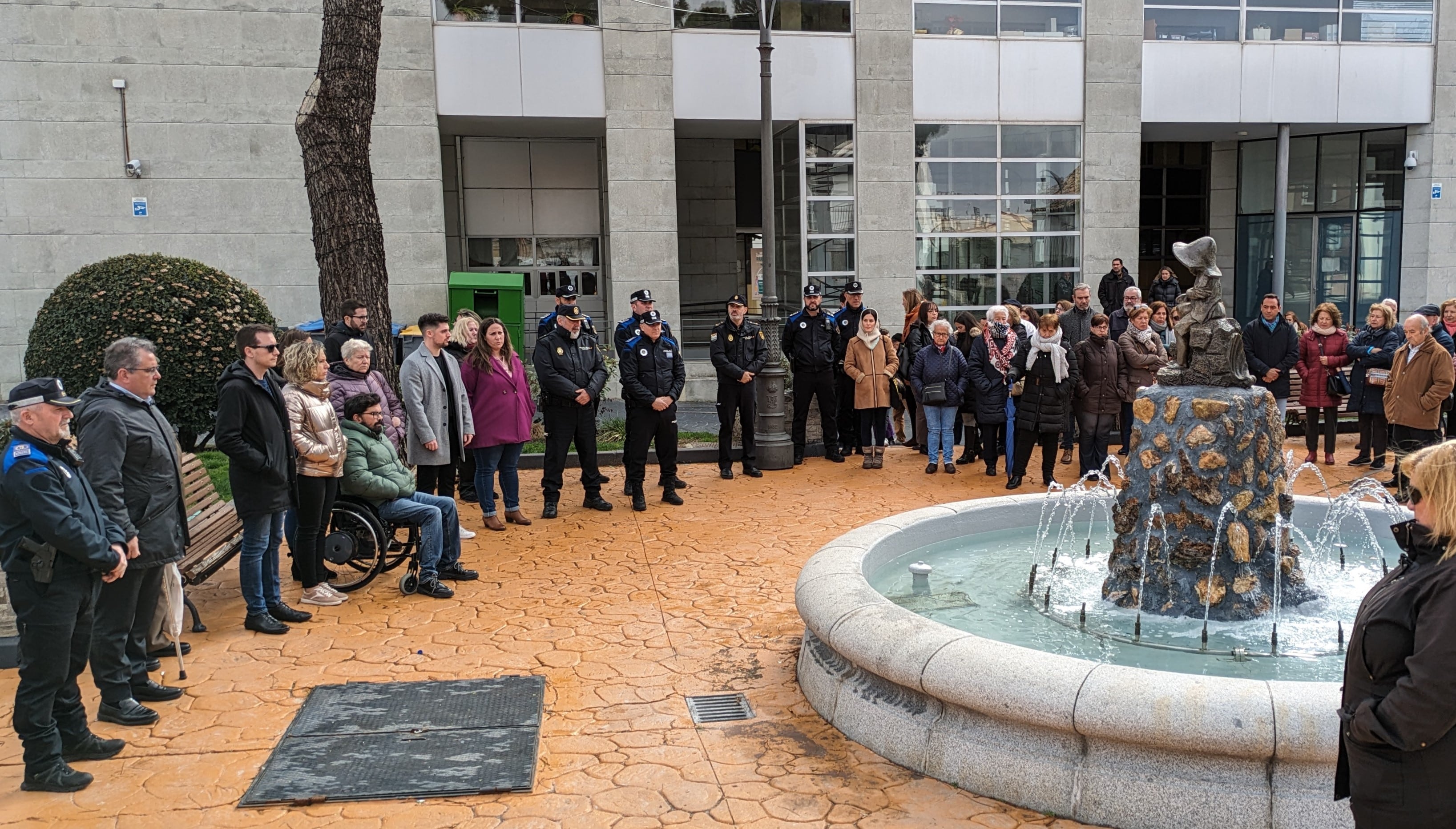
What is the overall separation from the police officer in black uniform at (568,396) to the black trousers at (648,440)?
1.28 feet

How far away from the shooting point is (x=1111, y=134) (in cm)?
2095

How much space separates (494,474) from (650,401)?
1.71m

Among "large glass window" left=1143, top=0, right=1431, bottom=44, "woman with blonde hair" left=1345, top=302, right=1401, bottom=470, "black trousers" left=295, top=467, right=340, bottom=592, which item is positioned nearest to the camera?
"black trousers" left=295, top=467, right=340, bottom=592

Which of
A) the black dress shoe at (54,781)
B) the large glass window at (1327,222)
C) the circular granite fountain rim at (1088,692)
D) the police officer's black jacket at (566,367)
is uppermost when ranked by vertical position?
the large glass window at (1327,222)

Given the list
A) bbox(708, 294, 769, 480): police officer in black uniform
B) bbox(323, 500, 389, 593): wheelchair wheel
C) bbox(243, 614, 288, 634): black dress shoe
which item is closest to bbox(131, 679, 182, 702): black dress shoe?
bbox(243, 614, 288, 634): black dress shoe

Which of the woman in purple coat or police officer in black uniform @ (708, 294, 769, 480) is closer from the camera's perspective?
the woman in purple coat

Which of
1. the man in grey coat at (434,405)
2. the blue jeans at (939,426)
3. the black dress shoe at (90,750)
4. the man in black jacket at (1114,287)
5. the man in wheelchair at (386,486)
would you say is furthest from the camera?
the man in black jacket at (1114,287)

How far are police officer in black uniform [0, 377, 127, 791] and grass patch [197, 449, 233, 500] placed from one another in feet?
20.2

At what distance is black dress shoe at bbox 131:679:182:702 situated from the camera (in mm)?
6137

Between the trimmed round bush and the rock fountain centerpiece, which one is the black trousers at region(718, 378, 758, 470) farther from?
the rock fountain centerpiece

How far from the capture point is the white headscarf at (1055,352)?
11367 millimetres

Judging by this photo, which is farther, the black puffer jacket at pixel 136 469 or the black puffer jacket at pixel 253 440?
the black puffer jacket at pixel 253 440

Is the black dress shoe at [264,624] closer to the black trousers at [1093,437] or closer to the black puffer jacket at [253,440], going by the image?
the black puffer jacket at [253,440]

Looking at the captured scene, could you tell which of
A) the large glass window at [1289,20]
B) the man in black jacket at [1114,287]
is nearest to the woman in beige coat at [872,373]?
the man in black jacket at [1114,287]
